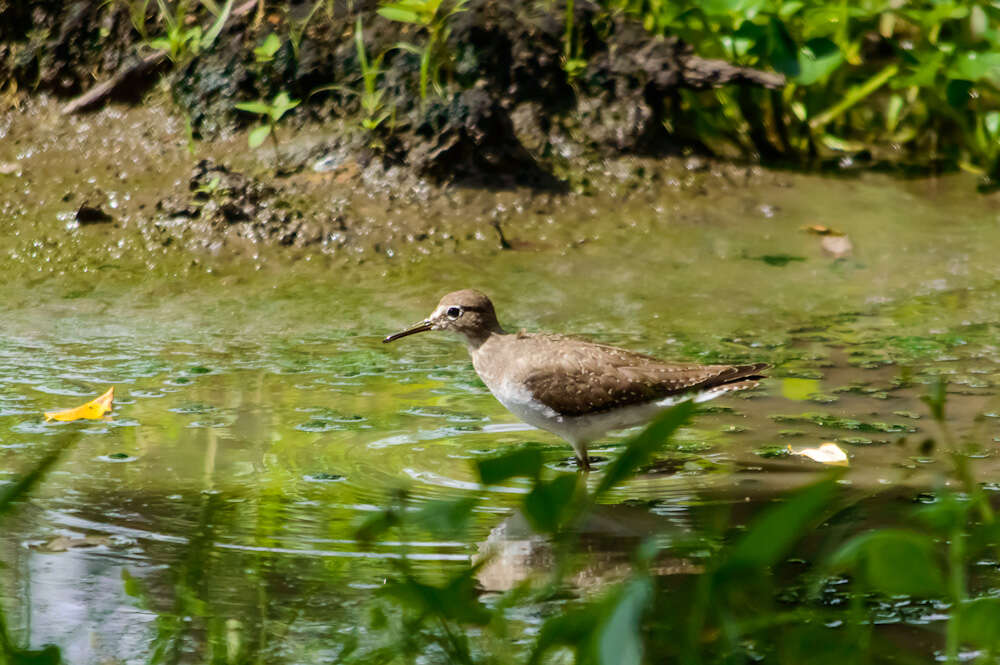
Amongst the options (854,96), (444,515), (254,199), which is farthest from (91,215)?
(444,515)

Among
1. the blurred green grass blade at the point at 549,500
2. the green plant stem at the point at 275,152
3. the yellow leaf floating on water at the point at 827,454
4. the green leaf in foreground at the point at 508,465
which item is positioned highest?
the green leaf in foreground at the point at 508,465

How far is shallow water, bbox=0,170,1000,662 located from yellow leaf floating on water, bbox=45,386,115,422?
0.24 feet

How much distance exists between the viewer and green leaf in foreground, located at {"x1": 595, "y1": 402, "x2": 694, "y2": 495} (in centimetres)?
206

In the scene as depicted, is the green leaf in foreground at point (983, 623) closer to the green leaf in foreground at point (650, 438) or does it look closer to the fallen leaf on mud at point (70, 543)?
the green leaf in foreground at point (650, 438)

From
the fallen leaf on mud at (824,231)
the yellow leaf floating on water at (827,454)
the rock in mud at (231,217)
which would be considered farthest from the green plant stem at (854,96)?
the yellow leaf floating on water at (827,454)

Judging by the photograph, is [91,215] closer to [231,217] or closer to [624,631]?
[231,217]

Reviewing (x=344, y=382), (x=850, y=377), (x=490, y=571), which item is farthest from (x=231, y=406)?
(x=850, y=377)

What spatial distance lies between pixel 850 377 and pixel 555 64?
11.7 ft

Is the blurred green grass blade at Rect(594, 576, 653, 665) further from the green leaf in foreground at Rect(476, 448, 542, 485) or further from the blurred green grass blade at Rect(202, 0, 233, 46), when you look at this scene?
the blurred green grass blade at Rect(202, 0, 233, 46)

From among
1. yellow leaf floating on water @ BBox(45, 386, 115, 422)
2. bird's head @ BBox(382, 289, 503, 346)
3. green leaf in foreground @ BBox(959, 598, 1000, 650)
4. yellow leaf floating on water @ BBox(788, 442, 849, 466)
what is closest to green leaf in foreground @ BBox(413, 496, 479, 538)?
green leaf in foreground @ BBox(959, 598, 1000, 650)

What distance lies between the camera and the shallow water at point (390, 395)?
3.95 metres

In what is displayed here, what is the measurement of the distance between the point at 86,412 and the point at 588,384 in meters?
2.03

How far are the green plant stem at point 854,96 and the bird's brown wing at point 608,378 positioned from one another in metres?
3.82

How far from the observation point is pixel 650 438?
2074mm
